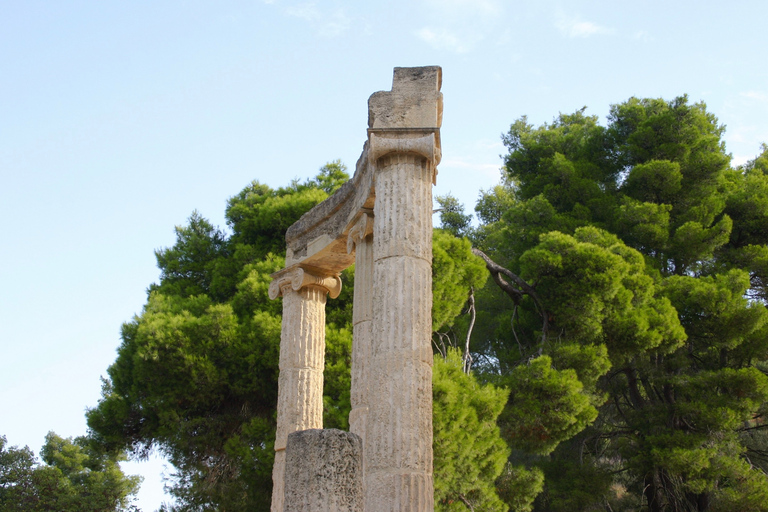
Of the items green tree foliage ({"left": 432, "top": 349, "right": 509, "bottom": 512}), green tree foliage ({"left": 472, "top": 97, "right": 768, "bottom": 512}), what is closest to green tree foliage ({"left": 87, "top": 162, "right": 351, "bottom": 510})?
green tree foliage ({"left": 432, "top": 349, "right": 509, "bottom": 512})

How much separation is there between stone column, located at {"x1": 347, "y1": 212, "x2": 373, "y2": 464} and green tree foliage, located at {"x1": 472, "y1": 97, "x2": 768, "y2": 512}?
5.01 meters

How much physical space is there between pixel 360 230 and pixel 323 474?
5.22 meters

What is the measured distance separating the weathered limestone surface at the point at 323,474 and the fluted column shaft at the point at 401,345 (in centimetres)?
234

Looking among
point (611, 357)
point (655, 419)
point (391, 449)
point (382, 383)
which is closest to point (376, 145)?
point (382, 383)

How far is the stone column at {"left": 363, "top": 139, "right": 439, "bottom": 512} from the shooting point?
6863mm

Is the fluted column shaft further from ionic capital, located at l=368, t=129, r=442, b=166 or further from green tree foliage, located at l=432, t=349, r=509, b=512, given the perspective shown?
green tree foliage, located at l=432, t=349, r=509, b=512

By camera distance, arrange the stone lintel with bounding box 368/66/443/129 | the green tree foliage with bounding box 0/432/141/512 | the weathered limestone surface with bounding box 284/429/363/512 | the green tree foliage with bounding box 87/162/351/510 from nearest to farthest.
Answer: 1. the weathered limestone surface with bounding box 284/429/363/512
2. the stone lintel with bounding box 368/66/443/129
3. the green tree foliage with bounding box 87/162/351/510
4. the green tree foliage with bounding box 0/432/141/512

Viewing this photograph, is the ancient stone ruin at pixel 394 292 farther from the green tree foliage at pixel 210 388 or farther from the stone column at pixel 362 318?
the green tree foliage at pixel 210 388

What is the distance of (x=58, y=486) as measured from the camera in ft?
78.2

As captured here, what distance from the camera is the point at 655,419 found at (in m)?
14.6

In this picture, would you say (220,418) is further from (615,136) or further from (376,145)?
(615,136)

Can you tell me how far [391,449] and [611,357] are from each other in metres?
8.75

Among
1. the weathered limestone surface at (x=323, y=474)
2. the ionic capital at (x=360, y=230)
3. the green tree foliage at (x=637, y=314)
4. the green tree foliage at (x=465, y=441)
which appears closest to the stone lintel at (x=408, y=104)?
the ionic capital at (x=360, y=230)

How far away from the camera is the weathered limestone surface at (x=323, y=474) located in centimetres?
443
